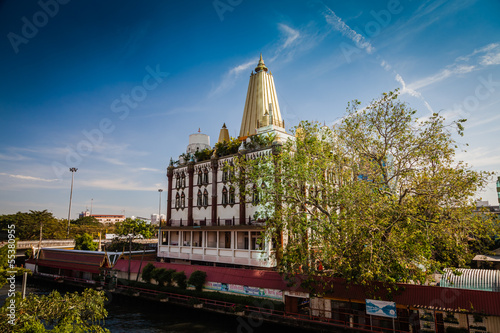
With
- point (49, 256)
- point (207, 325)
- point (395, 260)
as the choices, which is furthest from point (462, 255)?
point (49, 256)

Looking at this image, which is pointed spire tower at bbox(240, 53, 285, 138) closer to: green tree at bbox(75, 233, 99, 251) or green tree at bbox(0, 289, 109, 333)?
green tree at bbox(0, 289, 109, 333)

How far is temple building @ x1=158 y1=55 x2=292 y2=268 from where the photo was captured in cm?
3444

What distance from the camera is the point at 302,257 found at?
2298cm

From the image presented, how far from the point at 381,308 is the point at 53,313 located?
19.9 metres

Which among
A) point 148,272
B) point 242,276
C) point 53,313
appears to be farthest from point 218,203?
point 53,313

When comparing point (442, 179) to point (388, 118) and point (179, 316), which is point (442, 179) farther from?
point (179, 316)

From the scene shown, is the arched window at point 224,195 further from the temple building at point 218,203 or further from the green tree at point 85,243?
the green tree at point 85,243

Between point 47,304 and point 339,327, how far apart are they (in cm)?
1967

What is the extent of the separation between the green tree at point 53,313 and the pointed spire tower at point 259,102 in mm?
33580

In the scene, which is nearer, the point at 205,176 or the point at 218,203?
the point at 218,203

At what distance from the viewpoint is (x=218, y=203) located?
38.8 m

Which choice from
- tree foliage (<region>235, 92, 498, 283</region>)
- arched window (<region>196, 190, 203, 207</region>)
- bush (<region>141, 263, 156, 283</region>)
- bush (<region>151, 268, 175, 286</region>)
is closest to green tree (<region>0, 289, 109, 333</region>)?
tree foliage (<region>235, 92, 498, 283</region>)

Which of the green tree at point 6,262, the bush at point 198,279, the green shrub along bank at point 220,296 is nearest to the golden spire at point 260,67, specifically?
the bush at point 198,279

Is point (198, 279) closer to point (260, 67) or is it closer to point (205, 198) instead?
point (205, 198)
